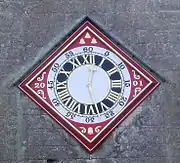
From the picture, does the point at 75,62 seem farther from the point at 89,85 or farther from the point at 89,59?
the point at 89,85

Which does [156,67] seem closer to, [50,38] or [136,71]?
[136,71]

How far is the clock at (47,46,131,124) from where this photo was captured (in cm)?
729

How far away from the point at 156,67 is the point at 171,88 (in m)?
0.25

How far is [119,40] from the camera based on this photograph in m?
7.50

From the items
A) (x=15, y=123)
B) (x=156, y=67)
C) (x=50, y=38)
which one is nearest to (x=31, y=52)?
(x=50, y=38)

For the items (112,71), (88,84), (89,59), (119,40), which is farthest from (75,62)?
(119,40)

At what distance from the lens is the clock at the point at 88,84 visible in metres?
7.29

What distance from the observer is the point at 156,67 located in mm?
7469

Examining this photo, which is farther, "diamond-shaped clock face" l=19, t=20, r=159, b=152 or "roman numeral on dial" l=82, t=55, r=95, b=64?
"roman numeral on dial" l=82, t=55, r=95, b=64

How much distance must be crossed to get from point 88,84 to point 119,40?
1.82ft

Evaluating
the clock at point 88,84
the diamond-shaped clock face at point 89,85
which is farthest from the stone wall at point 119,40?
the clock at point 88,84

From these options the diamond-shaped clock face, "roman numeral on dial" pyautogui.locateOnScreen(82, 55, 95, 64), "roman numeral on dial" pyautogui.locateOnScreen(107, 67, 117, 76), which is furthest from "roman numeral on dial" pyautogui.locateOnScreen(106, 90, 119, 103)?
"roman numeral on dial" pyautogui.locateOnScreen(82, 55, 95, 64)

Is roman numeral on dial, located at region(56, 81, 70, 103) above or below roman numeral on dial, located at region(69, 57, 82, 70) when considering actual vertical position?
below

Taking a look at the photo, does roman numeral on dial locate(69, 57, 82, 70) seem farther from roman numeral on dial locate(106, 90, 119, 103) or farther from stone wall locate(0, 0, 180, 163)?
roman numeral on dial locate(106, 90, 119, 103)
